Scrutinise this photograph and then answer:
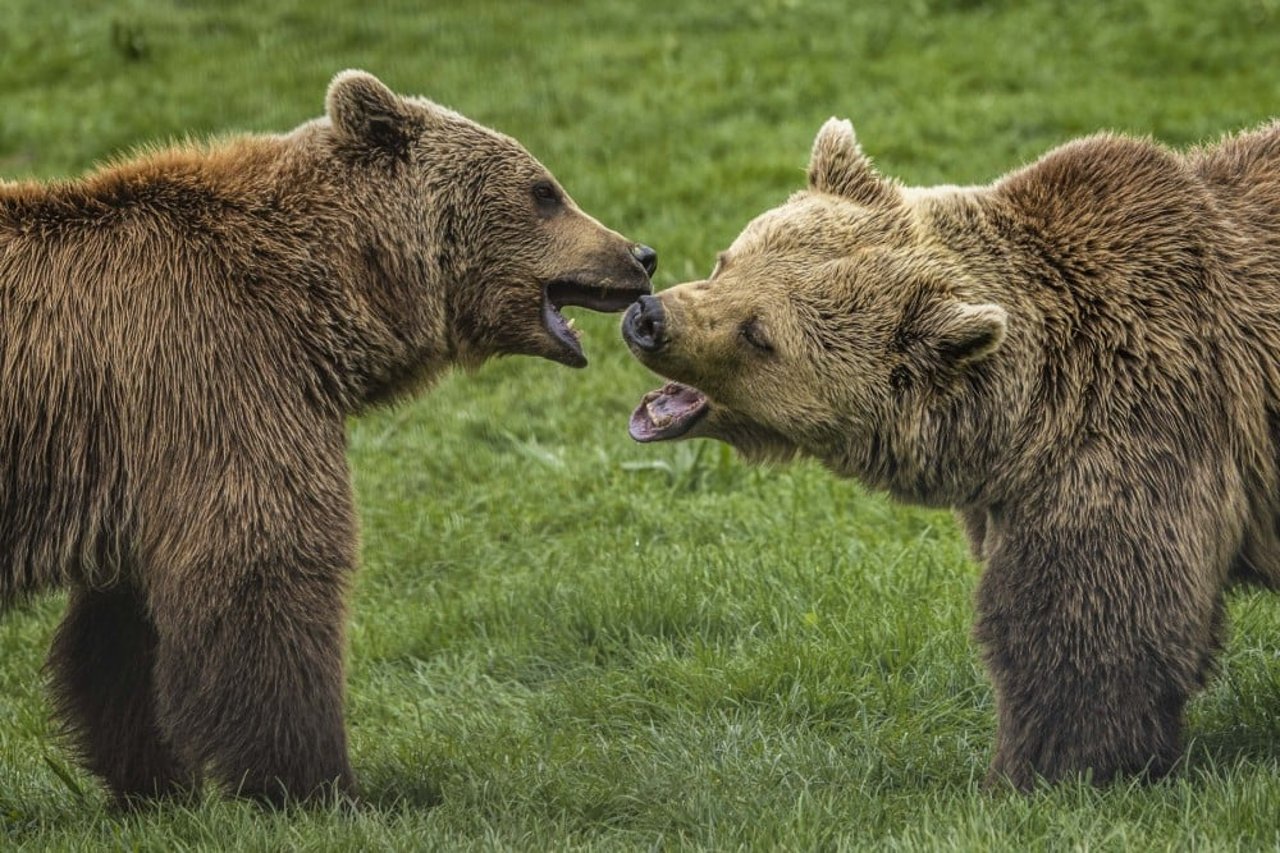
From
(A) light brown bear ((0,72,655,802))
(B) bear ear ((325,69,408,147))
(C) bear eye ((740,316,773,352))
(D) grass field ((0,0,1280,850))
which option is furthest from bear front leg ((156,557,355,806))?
(B) bear ear ((325,69,408,147))

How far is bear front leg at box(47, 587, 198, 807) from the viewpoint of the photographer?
5719 millimetres

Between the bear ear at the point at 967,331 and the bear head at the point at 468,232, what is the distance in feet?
4.29

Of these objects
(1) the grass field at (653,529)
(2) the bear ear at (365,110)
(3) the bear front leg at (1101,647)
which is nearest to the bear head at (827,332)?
(3) the bear front leg at (1101,647)

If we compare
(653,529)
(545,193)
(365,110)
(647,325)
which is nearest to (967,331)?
(647,325)

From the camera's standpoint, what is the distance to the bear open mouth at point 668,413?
543 cm

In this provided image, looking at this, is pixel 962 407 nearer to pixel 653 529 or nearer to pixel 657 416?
pixel 657 416

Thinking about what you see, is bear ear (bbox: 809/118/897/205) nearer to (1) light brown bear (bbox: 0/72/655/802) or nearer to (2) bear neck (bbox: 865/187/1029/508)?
Result: (2) bear neck (bbox: 865/187/1029/508)

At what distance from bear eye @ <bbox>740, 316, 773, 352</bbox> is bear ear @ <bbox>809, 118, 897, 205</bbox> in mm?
550

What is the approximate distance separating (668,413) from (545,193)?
102 cm

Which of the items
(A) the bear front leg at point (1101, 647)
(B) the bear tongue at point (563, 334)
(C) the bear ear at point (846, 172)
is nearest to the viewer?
(A) the bear front leg at point (1101, 647)

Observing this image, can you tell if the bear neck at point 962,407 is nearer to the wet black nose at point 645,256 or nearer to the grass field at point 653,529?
the grass field at point 653,529

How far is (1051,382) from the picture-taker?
5.06 meters

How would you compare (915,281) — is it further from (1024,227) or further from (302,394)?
(302,394)

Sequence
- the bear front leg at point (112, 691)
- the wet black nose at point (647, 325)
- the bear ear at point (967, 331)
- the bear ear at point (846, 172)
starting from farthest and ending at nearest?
the bear front leg at point (112, 691)
the bear ear at point (846, 172)
the wet black nose at point (647, 325)
the bear ear at point (967, 331)
